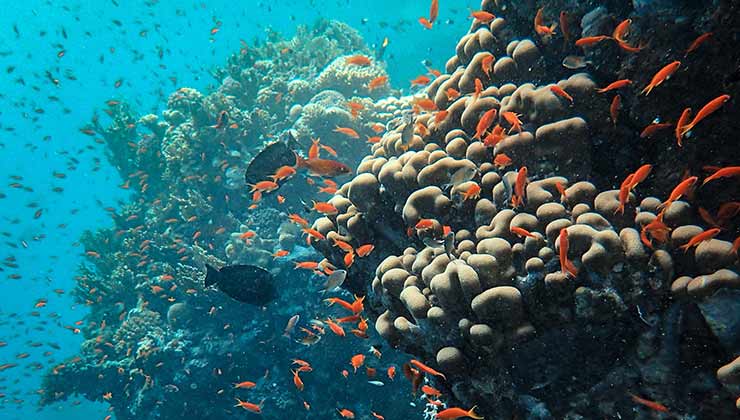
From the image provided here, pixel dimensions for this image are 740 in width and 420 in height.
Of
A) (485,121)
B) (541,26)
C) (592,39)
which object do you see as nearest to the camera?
(592,39)

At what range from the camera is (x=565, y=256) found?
2.74 m

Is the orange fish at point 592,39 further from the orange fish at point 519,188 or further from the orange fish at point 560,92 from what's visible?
the orange fish at point 519,188

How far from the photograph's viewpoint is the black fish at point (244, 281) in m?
7.12

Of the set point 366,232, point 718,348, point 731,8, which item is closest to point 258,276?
point 366,232

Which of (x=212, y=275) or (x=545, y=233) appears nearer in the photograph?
(x=545, y=233)

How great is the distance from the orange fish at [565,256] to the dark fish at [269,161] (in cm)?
586

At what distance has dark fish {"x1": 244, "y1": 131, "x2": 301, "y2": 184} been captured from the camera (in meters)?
7.73

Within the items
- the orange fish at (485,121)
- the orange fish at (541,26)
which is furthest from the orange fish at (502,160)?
the orange fish at (541,26)

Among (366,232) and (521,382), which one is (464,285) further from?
(366,232)

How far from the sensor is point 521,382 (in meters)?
3.31

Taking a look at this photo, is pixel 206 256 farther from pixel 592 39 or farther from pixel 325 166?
pixel 592 39

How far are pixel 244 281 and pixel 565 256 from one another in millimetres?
5880

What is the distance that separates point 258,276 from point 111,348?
750 cm

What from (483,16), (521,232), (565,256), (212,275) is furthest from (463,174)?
(212,275)
